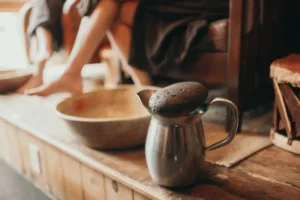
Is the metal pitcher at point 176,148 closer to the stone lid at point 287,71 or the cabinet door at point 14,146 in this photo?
the stone lid at point 287,71

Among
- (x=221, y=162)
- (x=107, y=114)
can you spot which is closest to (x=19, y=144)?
(x=107, y=114)

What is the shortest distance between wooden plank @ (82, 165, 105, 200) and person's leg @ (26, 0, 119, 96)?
532 millimetres

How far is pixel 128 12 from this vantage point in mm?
1208

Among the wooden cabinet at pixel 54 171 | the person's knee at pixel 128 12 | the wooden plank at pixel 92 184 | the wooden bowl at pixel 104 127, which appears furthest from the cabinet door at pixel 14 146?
the person's knee at pixel 128 12

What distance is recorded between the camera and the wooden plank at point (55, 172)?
88cm

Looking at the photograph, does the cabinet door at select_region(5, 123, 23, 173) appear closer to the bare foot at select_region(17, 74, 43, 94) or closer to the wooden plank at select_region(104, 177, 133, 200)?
the bare foot at select_region(17, 74, 43, 94)

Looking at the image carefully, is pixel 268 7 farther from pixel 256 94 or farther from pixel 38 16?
pixel 38 16

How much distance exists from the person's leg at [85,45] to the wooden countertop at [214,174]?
33 cm

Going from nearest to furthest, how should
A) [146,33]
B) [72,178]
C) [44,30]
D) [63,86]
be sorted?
[72,178], [146,33], [63,86], [44,30]

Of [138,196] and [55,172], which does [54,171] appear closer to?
[55,172]

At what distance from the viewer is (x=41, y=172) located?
982 mm

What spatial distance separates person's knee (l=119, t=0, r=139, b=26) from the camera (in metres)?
1.19

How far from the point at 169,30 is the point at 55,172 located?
1.77ft

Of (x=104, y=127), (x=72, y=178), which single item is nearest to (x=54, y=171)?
(x=72, y=178)
